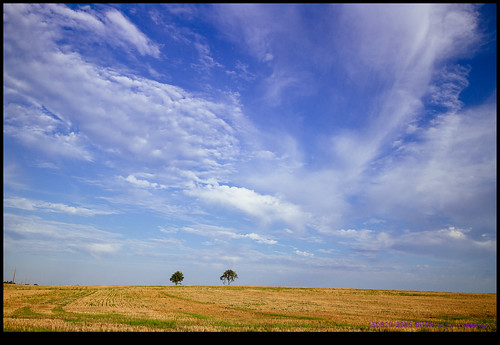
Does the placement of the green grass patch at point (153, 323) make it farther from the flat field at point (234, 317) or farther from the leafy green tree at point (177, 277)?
the leafy green tree at point (177, 277)

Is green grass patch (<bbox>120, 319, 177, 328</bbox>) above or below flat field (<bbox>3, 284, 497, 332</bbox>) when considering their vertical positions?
above

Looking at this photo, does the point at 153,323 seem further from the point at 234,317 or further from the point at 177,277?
the point at 177,277

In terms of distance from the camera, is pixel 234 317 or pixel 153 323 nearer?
pixel 153 323

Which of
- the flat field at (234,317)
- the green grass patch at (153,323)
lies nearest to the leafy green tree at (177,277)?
the flat field at (234,317)

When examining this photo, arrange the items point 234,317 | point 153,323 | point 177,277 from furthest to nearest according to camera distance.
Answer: point 177,277 < point 234,317 < point 153,323

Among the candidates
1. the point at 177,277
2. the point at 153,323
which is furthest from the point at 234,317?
the point at 177,277

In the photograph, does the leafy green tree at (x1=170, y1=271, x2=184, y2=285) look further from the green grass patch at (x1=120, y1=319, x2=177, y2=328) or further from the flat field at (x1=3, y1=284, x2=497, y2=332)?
the green grass patch at (x1=120, y1=319, x2=177, y2=328)

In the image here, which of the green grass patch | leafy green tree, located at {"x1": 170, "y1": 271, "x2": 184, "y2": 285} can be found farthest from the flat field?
leafy green tree, located at {"x1": 170, "y1": 271, "x2": 184, "y2": 285}

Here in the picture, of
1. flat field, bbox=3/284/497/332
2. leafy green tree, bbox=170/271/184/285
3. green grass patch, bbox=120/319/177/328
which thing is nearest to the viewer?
flat field, bbox=3/284/497/332

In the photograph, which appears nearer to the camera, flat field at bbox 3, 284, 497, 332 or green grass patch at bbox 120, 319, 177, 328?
flat field at bbox 3, 284, 497, 332

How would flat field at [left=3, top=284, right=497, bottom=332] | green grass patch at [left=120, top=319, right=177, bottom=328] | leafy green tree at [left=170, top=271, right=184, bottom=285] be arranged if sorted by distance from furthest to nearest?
leafy green tree at [left=170, top=271, right=184, bottom=285] < green grass patch at [left=120, top=319, right=177, bottom=328] < flat field at [left=3, top=284, right=497, bottom=332]

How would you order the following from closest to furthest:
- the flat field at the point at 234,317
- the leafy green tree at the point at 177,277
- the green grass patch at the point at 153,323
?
the flat field at the point at 234,317
the green grass patch at the point at 153,323
the leafy green tree at the point at 177,277
